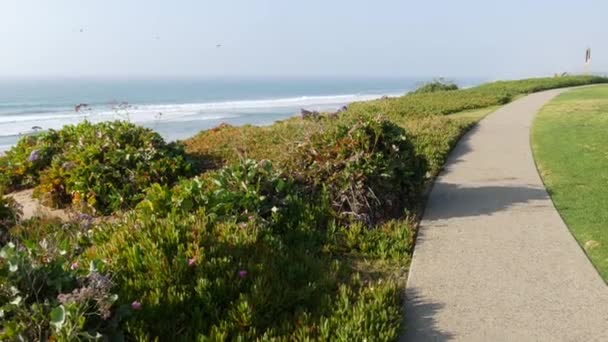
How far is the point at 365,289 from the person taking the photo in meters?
4.01

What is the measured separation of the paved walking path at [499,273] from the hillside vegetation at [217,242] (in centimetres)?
27

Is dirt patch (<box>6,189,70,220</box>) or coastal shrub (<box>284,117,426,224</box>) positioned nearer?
coastal shrub (<box>284,117,426,224</box>)

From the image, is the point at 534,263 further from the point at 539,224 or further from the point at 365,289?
the point at 365,289

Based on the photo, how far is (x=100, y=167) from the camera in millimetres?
7582

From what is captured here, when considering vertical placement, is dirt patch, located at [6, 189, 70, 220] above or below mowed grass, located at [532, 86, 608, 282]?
below

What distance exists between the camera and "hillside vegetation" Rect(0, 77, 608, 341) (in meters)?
3.19

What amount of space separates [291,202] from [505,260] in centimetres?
228

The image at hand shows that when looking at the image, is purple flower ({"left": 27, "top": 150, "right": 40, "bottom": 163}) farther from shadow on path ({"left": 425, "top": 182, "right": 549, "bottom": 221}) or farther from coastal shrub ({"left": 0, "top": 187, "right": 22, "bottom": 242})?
shadow on path ({"left": 425, "top": 182, "right": 549, "bottom": 221})

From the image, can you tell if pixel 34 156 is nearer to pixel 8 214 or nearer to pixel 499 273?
pixel 8 214

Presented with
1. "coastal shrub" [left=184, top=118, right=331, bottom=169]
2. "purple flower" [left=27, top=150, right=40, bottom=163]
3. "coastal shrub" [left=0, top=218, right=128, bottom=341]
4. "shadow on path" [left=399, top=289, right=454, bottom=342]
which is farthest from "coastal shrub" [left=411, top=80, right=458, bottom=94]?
"coastal shrub" [left=0, top=218, right=128, bottom=341]

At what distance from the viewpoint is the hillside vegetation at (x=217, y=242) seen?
3189mm

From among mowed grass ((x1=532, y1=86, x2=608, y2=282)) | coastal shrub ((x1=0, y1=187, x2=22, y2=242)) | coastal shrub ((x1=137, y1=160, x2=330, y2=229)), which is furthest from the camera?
coastal shrub ((x1=0, y1=187, x2=22, y2=242))

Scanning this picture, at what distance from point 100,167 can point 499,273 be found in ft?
19.0

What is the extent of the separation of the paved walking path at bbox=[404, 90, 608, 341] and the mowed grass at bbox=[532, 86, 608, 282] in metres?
0.17
